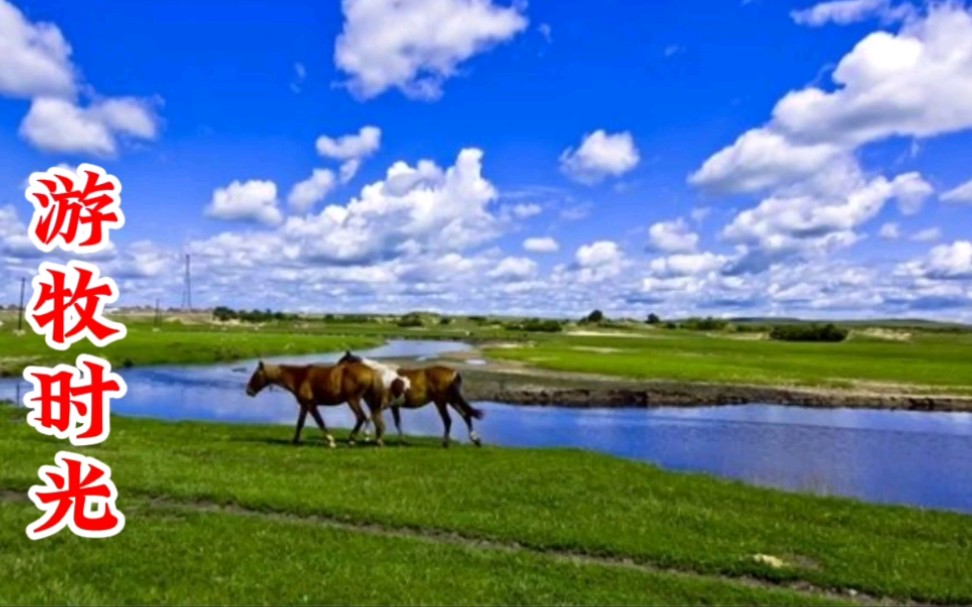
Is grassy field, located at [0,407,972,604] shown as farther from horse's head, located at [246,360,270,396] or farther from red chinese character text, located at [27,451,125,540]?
horse's head, located at [246,360,270,396]

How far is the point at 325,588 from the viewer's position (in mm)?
11148

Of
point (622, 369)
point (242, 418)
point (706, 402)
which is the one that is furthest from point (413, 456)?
point (622, 369)

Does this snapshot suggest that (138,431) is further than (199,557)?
Yes

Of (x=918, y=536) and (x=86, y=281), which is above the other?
(x=86, y=281)

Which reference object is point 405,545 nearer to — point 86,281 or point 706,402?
point 86,281

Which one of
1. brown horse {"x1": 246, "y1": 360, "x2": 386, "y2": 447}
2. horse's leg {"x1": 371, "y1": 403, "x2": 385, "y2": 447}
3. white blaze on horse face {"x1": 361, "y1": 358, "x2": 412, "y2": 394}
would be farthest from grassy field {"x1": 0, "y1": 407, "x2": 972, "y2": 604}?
white blaze on horse face {"x1": 361, "y1": 358, "x2": 412, "y2": 394}

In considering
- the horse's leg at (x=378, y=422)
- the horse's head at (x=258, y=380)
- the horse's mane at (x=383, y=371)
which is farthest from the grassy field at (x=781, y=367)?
the horse's head at (x=258, y=380)

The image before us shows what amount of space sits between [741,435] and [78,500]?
118ft

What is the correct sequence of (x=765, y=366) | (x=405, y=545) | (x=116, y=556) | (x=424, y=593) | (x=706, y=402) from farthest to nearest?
(x=765, y=366), (x=706, y=402), (x=405, y=545), (x=116, y=556), (x=424, y=593)

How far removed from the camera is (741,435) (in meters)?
42.8

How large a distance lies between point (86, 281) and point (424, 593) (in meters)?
7.94

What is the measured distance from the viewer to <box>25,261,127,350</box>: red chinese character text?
1385 cm

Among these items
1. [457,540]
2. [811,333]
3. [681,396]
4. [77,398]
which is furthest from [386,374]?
[811,333]

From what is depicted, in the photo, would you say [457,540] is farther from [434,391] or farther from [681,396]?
[681,396]
